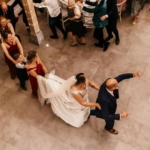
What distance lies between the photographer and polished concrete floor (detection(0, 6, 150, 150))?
15.4 ft

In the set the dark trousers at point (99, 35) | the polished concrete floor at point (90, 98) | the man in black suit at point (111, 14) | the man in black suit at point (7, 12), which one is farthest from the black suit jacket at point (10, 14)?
the man in black suit at point (111, 14)

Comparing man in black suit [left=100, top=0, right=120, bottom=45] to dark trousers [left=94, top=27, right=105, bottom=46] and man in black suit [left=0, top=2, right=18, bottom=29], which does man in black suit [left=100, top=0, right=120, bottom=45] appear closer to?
dark trousers [left=94, top=27, right=105, bottom=46]

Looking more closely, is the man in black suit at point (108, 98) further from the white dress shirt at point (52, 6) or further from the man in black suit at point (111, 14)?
the white dress shirt at point (52, 6)

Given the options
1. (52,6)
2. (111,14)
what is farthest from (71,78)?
(52,6)

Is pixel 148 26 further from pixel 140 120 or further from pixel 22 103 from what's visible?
pixel 22 103

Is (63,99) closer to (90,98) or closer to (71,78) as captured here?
(71,78)

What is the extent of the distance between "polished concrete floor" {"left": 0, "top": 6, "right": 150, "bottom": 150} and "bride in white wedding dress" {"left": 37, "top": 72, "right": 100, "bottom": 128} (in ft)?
0.76

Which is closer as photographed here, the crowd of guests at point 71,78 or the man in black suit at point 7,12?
the crowd of guests at point 71,78

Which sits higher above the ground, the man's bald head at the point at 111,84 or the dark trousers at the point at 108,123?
the man's bald head at the point at 111,84

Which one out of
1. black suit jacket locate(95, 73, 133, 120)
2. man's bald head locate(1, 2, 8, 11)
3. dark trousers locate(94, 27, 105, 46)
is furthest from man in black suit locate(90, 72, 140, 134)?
man's bald head locate(1, 2, 8, 11)

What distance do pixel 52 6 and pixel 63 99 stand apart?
2.09 m

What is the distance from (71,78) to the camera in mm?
4230

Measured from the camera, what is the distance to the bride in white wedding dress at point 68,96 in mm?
4146

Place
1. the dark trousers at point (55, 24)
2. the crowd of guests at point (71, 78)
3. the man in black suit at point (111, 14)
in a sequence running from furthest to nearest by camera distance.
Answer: the dark trousers at point (55, 24) < the man in black suit at point (111, 14) < the crowd of guests at point (71, 78)
